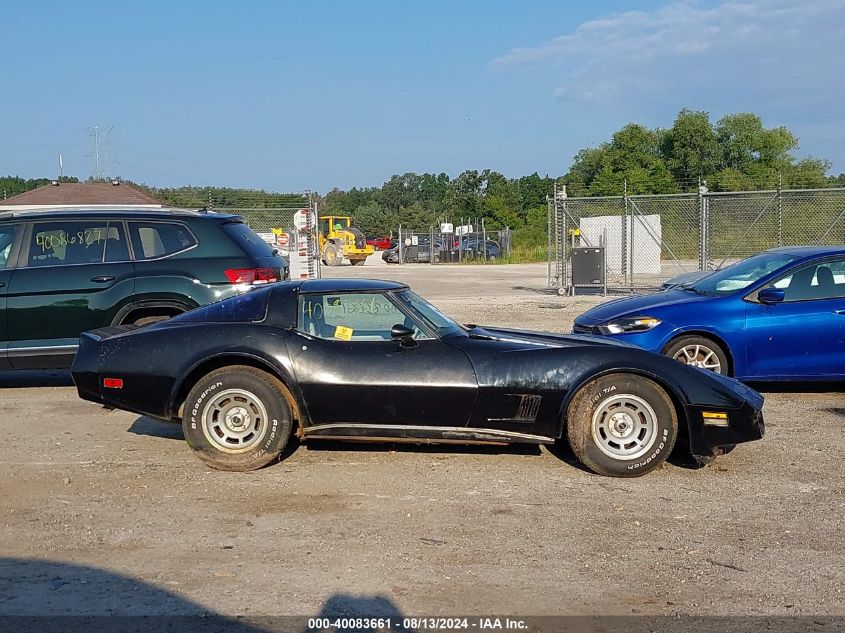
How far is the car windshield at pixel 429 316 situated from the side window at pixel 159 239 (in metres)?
3.48

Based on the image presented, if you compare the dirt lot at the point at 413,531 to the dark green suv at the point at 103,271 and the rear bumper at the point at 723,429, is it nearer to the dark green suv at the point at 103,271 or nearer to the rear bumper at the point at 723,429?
the rear bumper at the point at 723,429

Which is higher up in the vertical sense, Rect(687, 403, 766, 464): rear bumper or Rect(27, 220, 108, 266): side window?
Rect(27, 220, 108, 266): side window

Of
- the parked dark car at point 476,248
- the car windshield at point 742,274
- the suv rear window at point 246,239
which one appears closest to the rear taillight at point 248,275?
the suv rear window at point 246,239

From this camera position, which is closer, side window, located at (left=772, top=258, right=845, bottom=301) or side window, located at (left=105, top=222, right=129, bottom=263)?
side window, located at (left=772, top=258, right=845, bottom=301)

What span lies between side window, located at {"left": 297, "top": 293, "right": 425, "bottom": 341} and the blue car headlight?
10.6 feet

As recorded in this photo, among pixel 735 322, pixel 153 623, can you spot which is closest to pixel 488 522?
pixel 153 623

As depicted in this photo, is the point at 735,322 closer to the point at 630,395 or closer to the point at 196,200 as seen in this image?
the point at 630,395

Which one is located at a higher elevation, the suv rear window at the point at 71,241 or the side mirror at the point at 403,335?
the suv rear window at the point at 71,241

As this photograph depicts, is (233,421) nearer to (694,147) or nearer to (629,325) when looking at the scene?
(629,325)

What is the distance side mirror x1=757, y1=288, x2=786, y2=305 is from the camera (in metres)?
8.88

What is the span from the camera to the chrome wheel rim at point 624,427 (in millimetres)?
6219

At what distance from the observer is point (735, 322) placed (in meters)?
8.93

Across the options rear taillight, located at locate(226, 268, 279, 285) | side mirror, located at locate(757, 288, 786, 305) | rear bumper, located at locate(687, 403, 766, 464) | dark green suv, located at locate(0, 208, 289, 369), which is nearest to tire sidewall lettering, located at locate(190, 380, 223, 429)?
dark green suv, located at locate(0, 208, 289, 369)

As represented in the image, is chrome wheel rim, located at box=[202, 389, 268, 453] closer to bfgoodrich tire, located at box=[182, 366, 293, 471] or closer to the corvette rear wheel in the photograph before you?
bfgoodrich tire, located at box=[182, 366, 293, 471]
